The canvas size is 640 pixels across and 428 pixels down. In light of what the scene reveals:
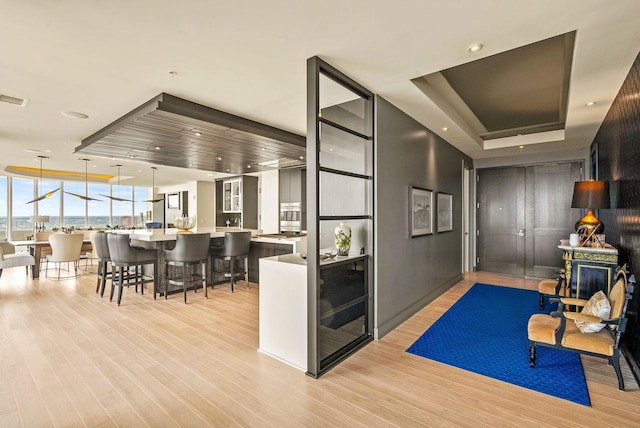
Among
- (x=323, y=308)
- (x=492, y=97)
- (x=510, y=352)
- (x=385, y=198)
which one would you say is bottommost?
(x=510, y=352)

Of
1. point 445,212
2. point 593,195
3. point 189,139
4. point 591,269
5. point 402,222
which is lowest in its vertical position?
point 591,269

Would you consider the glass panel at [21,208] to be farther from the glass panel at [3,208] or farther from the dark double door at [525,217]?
the dark double door at [525,217]

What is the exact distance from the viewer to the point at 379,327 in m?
3.41

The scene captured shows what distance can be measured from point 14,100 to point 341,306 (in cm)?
436

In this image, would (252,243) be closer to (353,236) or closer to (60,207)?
(353,236)

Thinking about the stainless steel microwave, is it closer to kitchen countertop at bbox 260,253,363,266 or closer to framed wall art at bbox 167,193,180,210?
kitchen countertop at bbox 260,253,363,266

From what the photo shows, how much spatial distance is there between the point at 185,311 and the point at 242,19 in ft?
12.1

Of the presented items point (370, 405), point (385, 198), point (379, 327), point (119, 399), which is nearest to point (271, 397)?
point (370, 405)

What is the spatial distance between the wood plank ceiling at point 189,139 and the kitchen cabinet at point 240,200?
93.3 inches

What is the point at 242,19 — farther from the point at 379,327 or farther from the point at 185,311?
the point at 185,311

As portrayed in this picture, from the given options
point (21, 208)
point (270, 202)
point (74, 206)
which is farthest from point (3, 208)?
point (270, 202)

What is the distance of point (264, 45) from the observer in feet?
8.04

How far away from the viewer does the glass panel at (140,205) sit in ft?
40.6

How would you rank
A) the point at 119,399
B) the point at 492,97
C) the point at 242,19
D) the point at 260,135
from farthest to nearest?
the point at 260,135 < the point at 492,97 < the point at 119,399 < the point at 242,19
